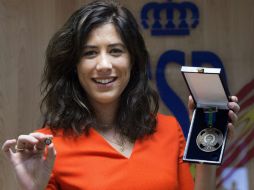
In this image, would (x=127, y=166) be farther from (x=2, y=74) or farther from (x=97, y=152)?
(x=2, y=74)

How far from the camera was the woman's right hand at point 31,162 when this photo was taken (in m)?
1.34

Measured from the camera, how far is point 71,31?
5.19ft

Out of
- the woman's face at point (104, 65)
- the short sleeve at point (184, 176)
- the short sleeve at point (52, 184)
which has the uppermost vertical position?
the woman's face at point (104, 65)

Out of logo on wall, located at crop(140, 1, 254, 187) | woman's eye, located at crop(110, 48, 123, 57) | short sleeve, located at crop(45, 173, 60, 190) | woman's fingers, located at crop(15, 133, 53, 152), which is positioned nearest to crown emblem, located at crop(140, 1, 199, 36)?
logo on wall, located at crop(140, 1, 254, 187)

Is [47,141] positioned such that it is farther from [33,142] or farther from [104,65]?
[104,65]

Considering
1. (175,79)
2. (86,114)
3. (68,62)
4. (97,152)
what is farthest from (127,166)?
(175,79)

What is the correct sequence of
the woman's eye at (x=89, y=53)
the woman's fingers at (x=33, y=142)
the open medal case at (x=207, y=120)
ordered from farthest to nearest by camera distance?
the woman's eye at (x=89, y=53), the open medal case at (x=207, y=120), the woman's fingers at (x=33, y=142)

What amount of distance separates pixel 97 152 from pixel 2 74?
130cm

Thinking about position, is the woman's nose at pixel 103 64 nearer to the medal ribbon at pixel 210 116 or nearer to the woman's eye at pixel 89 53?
the woman's eye at pixel 89 53

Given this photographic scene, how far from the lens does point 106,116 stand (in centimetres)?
163

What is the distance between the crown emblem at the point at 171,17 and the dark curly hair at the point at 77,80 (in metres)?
0.96

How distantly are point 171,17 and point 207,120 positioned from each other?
1185 millimetres

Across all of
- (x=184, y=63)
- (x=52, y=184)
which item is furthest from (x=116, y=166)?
(x=184, y=63)

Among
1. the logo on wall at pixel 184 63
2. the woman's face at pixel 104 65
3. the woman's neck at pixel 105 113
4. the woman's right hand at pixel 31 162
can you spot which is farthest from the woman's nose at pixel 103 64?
the logo on wall at pixel 184 63
